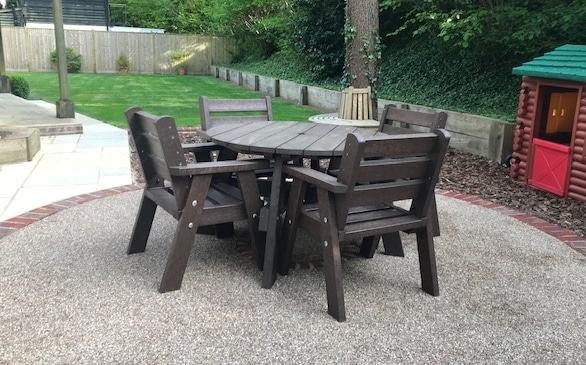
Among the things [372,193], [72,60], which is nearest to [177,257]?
[372,193]

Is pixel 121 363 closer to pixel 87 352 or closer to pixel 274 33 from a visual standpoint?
pixel 87 352

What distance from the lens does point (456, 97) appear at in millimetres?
8477

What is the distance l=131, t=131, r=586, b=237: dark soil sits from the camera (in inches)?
173

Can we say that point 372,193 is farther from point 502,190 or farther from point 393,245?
point 502,190

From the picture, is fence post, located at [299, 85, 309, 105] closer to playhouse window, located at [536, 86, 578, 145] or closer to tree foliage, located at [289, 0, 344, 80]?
tree foliage, located at [289, 0, 344, 80]

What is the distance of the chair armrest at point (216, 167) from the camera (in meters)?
2.68

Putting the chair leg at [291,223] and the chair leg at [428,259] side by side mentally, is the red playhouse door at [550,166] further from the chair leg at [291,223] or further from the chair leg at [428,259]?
the chair leg at [291,223]

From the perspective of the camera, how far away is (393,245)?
3436mm

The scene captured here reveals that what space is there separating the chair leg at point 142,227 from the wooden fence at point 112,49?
19190mm

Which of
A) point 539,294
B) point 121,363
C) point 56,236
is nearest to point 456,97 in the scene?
point 539,294

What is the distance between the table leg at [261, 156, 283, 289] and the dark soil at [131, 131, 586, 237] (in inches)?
96.2

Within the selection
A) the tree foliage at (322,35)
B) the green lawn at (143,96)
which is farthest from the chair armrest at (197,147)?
the tree foliage at (322,35)

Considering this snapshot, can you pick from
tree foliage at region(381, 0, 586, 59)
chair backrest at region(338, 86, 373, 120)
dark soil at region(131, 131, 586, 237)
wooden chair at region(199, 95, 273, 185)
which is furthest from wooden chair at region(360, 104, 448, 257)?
chair backrest at region(338, 86, 373, 120)

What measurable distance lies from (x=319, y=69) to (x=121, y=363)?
1130 cm
